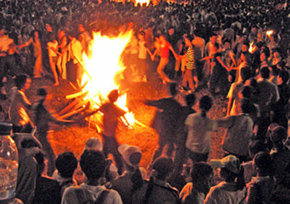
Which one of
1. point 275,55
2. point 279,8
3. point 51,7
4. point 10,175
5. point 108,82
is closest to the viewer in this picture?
point 10,175

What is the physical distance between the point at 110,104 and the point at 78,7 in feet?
72.3

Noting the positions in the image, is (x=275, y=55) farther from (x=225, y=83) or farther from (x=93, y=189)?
(x=93, y=189)

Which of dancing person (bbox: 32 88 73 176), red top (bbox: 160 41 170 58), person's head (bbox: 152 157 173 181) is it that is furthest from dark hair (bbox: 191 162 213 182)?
red top (bbox: 160 41 170 58)

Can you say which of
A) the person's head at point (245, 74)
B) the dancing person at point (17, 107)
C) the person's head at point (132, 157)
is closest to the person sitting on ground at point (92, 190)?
the person's head at point (132, 157)

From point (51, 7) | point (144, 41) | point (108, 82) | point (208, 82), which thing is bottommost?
point (108, 82)

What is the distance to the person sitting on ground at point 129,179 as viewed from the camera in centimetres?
456

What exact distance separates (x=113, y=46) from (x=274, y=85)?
17.2 ft

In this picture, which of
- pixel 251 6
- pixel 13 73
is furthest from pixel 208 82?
pixel 251 6

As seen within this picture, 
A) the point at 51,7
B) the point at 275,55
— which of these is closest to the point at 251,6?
the point at 51,7

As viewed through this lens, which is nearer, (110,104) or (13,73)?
(110,104)

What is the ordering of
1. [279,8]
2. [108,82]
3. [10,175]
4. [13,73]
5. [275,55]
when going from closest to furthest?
[10,175]
[108,82]
[275,55]
[13,73]
[279,8]

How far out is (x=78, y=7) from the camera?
27.5 m

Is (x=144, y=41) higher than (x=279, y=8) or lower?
lower

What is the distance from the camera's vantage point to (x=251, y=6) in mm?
30141
